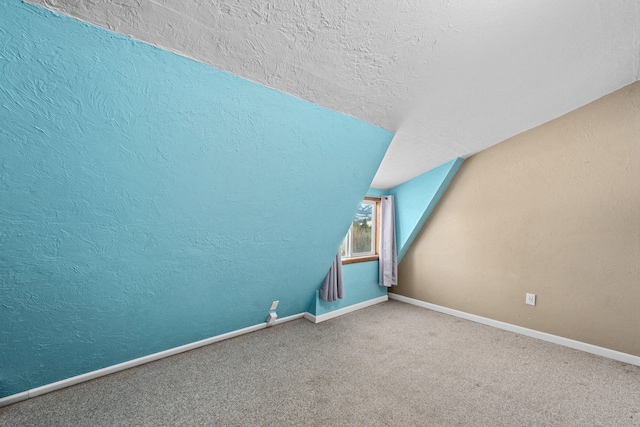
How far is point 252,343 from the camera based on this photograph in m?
2.51

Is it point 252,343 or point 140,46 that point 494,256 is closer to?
point 252,343

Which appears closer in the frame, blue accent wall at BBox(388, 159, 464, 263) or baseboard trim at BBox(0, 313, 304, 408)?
baseboard trim at BBox(0, 313, 304, 408)

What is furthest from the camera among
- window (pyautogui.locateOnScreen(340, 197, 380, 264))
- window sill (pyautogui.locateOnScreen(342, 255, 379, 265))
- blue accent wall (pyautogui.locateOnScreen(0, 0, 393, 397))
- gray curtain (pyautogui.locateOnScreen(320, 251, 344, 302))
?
window (pyautogui.locateOnScreen(340, 197, 380, 264))

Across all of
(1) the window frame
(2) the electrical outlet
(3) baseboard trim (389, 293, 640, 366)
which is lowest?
(3) baseboard trim (389, 293, 640, 366)

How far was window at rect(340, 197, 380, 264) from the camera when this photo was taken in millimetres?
3711

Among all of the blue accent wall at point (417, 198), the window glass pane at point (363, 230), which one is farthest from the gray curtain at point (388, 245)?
the window glass pane at point (363, 230)

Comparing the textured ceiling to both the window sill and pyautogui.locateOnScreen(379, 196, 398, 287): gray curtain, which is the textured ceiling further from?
the window sill

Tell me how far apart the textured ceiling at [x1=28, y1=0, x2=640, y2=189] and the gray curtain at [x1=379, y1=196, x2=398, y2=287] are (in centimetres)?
154

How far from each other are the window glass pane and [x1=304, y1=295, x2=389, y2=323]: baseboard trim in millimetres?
685

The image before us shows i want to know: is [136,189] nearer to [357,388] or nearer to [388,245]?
[357,388]

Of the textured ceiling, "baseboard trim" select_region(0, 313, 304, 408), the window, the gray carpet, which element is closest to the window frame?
the window

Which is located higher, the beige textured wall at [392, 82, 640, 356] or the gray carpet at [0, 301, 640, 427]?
the beige textured wall at [392, 82, 640, 356]

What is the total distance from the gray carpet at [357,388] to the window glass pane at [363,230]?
1393 millimetres

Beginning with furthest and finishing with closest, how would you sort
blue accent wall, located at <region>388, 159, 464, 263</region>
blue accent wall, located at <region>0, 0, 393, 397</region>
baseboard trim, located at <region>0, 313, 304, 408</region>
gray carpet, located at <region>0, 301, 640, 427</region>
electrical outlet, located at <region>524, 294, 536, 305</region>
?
blue accent wall, located at <region>388, 159, 464, 263</region>, electrical outlet, located at <region>524, 294, 536, 305</region>, baseboard trim, located at <region>0, 313, 304, 408</region>, gray carpet, located at <region>0, 301, 640, 427</region>, blue accent wall, located at <region>0, 0, 393, 397</region>
